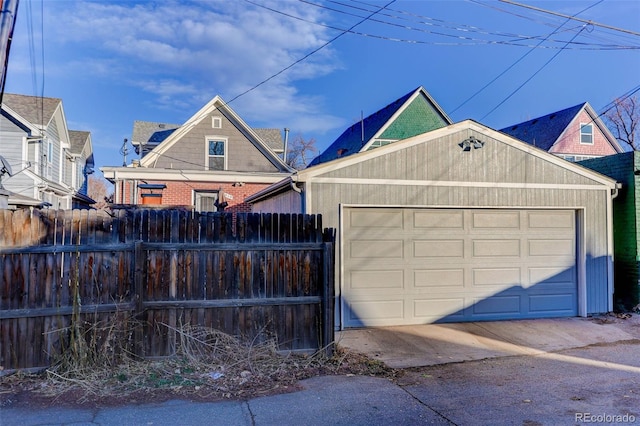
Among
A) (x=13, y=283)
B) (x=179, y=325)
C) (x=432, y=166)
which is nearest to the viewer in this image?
(x=13, y=283)

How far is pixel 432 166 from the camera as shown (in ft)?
25.3

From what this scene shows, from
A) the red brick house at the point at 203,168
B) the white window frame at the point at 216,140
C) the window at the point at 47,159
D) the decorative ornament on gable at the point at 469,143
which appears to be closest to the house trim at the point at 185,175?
the red brick house at the point at 203,168

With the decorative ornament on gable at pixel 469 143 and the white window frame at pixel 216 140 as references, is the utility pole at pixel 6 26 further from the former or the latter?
the white window frame at pixel 216 140

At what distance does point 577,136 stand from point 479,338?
2111 centimetres

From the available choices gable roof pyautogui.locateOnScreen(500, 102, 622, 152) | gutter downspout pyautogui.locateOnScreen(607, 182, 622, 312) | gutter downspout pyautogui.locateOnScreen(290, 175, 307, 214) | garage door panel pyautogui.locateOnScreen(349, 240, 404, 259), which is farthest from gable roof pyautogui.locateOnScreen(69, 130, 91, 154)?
gable roof pyautogui.locateOnScreen(500, 102, 622, 152)

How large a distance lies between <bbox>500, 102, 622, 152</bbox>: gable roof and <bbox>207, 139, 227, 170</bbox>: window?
16.1 m

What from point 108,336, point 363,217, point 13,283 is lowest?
point 108,336

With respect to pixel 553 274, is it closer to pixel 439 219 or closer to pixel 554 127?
pixel 439 219

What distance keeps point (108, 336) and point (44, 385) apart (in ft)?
2.43

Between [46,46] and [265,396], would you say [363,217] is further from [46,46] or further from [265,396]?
[46,46]

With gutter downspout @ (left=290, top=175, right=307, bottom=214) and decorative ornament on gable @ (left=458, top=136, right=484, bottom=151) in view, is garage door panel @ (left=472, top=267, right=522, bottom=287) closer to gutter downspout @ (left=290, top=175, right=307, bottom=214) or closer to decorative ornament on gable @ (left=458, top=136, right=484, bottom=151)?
decorative ornament on gable @ (left=458, top=136, right=484, bottom=151)

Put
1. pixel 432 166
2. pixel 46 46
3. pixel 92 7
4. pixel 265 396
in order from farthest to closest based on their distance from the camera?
pixel 92 7 < pixel 432 166 < pixel 46 46 < pixel 265 396

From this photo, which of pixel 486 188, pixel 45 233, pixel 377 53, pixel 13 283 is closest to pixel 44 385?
pixel 13 283

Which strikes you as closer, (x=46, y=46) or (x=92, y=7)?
(x=46, y=46)
